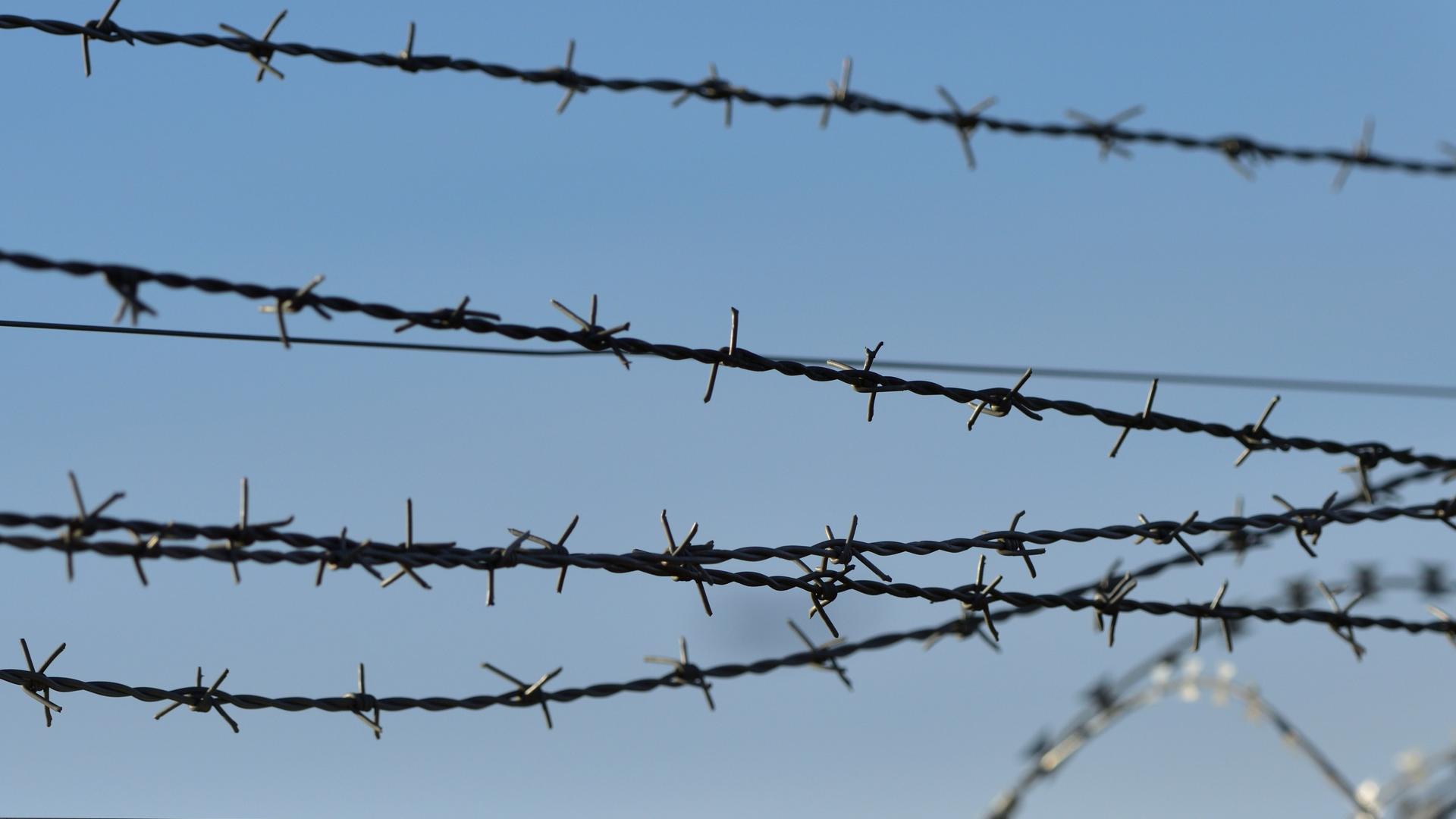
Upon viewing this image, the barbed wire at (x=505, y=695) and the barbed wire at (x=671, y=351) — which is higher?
the barbed wire at (x=671, y=351)

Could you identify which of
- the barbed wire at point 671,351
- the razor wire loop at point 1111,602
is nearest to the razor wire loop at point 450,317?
the barbed wire at point 671,351

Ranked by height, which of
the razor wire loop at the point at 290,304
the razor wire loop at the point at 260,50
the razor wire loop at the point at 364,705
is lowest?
the razor wire loop at the point at 364,705

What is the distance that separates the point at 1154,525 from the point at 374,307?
236 centimetres

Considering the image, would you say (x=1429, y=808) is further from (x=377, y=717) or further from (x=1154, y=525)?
(x=377, y=717)

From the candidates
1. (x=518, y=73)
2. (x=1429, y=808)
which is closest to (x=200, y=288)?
(x=518, y=73)

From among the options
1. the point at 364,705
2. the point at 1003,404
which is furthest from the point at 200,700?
the point at 1003,404

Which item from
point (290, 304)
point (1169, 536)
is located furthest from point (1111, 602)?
point (290, 304)

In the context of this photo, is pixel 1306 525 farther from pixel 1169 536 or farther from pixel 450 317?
pixel 450 317

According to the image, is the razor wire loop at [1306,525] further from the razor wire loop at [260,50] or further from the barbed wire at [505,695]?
the razor wire loop at [260,50]

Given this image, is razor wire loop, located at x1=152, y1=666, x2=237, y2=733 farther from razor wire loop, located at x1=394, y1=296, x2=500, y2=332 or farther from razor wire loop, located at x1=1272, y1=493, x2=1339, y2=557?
razor wire loop, located at x1=1272, y1=493, x2=1339, y2=557

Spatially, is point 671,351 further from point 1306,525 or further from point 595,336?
point 1306,525

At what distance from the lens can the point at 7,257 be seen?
295cm

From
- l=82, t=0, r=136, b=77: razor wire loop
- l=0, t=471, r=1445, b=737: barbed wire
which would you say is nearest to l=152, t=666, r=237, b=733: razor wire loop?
l=0, t=471, r=1445, b=737: barbed wire

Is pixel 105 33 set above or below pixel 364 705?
above
